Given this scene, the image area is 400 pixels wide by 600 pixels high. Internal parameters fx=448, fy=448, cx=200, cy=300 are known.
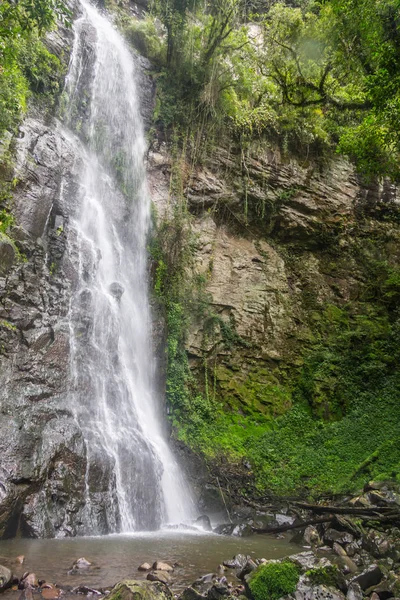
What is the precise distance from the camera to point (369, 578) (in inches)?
165

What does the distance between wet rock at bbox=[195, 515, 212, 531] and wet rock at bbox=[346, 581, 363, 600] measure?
4810mm

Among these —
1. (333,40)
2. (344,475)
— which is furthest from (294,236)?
(344,475)

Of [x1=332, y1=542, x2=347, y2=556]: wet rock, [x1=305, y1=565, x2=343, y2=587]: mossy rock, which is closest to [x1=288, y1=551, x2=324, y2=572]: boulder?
[x1=305, y1=565, x2=343, y2=587]: mossy rock

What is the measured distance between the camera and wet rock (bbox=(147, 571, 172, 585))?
14.5 feet

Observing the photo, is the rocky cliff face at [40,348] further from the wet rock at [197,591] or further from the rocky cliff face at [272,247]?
the rocky cliff face at [272,247]

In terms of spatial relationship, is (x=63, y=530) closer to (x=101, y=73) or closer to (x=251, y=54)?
(x=101, y=73)

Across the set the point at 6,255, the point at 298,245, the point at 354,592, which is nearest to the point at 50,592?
the point at 354,592

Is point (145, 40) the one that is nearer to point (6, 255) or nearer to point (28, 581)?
point (6, 255)

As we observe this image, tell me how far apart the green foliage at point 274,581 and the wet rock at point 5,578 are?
2170 mm

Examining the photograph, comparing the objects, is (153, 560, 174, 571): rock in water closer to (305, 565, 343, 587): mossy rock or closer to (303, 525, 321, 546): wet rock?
(305, 565, 343, 587): mossy rock

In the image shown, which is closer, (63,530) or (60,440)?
(63,530)

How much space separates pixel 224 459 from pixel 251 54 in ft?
45.0

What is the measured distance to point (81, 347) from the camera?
370 inches

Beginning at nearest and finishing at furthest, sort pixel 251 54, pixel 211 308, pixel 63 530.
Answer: pixel 63 530, pixel 211 308, pixel 251 54
